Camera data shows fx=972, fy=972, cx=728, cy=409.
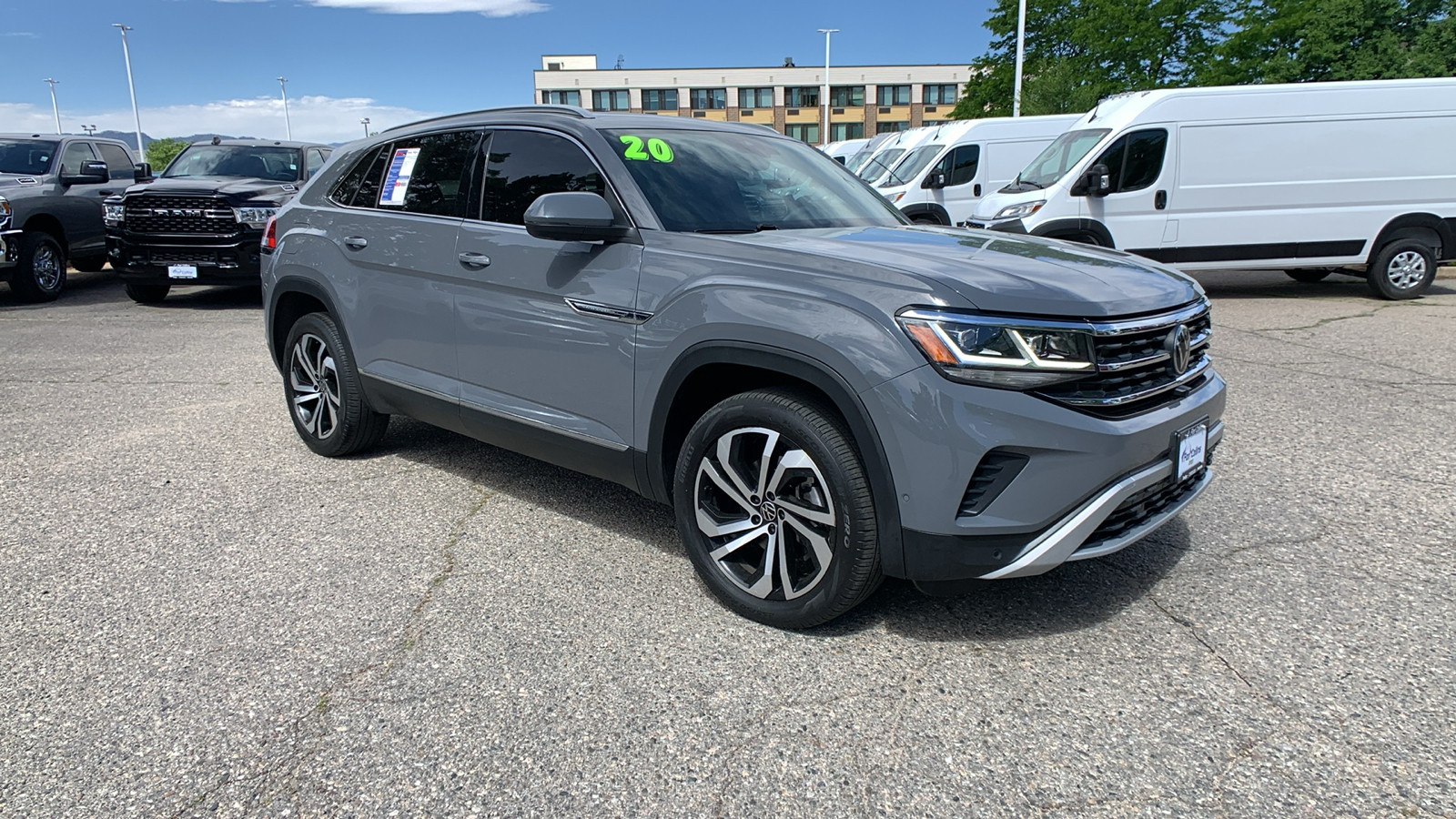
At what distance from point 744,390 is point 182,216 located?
10127mm

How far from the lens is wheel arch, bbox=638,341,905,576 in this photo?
2846 mm

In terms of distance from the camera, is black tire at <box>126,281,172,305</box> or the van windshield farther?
black tire at <box>126,281,172,305</box>

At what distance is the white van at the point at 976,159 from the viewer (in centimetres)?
1534

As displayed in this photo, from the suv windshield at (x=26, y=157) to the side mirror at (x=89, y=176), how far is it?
297mm

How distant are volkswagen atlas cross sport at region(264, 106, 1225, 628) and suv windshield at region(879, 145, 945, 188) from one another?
11.7 m

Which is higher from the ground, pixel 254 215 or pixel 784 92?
pixel 784 92

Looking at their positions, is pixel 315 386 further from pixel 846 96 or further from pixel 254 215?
pixel 846 96

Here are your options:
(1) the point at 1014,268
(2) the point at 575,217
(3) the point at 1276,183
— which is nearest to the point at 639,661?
(2) the point at 575,217

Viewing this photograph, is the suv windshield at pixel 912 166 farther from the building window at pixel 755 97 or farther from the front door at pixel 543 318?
the building window at pixel 755 97

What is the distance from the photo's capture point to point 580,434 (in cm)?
370

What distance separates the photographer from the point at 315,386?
16.9ft

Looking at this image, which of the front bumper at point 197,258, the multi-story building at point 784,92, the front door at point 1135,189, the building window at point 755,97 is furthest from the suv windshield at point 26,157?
the building window at point 755,97

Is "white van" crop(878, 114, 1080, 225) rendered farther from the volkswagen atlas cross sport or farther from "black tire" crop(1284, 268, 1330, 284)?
the volkswagen atlas cross sport

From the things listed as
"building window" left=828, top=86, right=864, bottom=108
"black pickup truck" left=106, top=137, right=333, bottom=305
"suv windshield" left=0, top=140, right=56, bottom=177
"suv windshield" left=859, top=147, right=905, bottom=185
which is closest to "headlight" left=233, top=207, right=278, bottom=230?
"black pickup truck" left=106, top=137, right=333, bottom=305
